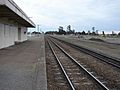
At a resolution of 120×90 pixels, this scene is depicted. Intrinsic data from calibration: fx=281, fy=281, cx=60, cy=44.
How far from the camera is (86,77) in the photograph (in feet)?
41.7

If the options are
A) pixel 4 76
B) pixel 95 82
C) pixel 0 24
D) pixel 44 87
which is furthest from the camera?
pixel 0 24

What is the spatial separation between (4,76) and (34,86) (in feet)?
8.76

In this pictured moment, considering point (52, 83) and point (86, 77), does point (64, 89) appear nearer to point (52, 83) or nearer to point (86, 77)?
point (52, 83)

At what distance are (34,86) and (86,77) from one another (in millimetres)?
3617

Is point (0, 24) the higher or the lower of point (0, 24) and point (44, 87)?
the higher

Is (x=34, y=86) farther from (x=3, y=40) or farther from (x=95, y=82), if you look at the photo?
(x=3, y=40)

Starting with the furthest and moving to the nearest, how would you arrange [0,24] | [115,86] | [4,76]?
[0,24] → [4,76] → [115,86]

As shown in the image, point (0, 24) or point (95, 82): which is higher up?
point (0, 24)

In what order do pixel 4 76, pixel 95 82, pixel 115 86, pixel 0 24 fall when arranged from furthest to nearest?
pixel 0 24 < pixel 4 76 < pixel 95 82 < pixel 115 86

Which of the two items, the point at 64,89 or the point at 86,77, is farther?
the point at 86,77

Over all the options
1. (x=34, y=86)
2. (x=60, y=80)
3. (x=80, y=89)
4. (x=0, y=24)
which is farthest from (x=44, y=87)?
(x=0, y=24)

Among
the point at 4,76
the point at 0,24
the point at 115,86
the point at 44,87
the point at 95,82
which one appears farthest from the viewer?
the point at 0,24

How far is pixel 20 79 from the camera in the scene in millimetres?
11273

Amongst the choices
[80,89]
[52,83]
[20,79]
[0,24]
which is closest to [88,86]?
[80,89]
